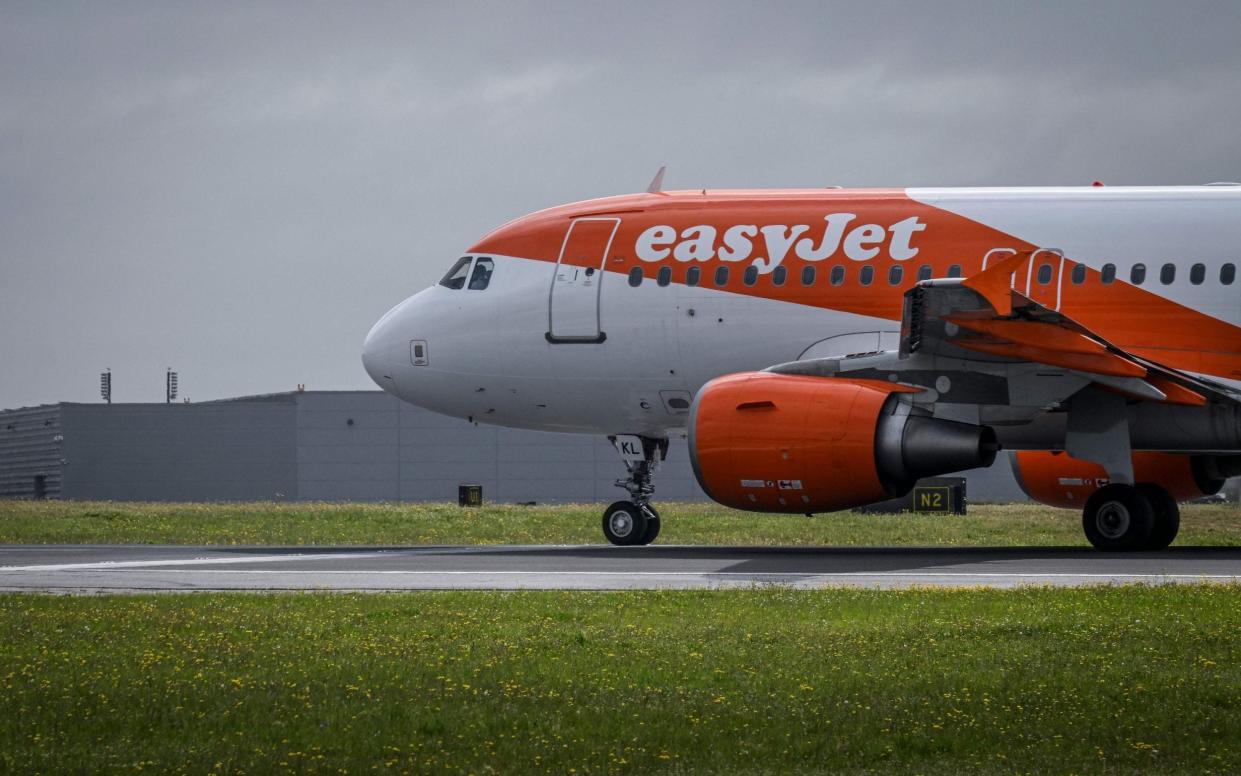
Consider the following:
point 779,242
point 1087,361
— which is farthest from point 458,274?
point 1087,361

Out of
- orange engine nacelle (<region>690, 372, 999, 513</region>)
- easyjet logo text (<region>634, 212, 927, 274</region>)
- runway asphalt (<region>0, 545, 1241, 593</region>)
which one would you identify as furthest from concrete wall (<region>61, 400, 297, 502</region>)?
orange engine nacelle (<region>690, 372, 999, 513</region>)

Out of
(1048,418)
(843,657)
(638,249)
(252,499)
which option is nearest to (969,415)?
(1048,418)

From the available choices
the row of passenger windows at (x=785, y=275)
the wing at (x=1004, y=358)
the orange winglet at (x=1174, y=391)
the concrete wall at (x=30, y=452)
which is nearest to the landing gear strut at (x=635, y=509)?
the row of passenger windows at (x=785, y=275)

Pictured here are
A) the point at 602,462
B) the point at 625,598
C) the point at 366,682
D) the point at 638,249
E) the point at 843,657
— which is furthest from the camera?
the point at 602,462

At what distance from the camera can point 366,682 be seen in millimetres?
9320

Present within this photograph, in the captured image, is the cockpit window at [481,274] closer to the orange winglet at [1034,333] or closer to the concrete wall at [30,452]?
the orange winglet at [1034,333]

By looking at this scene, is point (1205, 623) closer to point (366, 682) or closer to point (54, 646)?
point (366, 682)

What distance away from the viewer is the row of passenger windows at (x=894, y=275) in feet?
66.8

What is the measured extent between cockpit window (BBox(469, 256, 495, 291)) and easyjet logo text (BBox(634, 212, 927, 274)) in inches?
93.7

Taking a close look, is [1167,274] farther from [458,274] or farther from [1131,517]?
[458,274]

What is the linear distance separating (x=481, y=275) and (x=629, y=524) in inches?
166

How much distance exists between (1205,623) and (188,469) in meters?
69.4

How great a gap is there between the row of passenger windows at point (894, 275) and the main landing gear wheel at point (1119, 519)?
8.67 feet

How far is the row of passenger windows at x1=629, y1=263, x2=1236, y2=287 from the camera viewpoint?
66.8 ft
